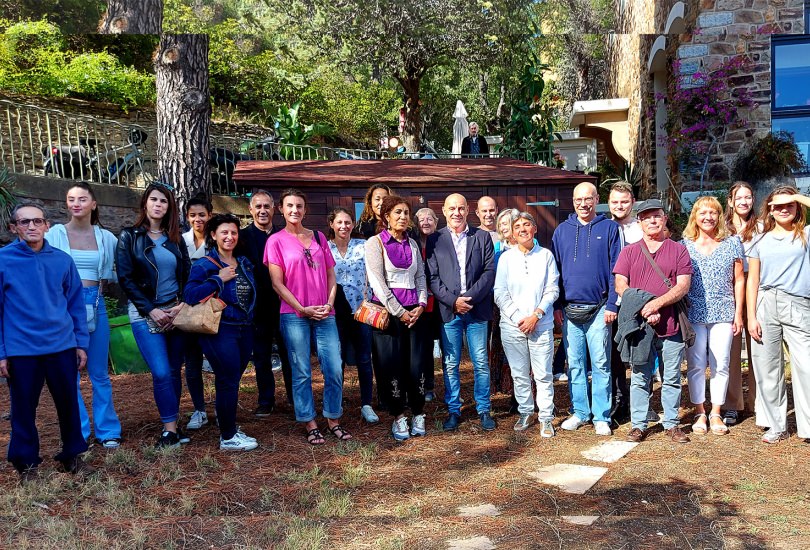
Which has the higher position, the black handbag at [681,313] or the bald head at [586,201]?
the bald head at [586,201]

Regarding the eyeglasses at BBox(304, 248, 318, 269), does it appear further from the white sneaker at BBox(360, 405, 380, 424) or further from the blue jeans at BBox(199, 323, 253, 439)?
the white sneaker at BBox(360, 405, 380, 424)

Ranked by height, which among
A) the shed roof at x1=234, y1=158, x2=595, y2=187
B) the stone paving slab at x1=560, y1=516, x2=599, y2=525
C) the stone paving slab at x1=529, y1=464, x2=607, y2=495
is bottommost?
the stone paving slab at x1=529, y1=464, x2=607, y2=495

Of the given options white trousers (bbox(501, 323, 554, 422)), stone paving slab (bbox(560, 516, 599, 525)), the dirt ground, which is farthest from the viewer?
white trousers (bbox(501, 323, 554, 422))

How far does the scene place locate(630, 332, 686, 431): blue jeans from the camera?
4.98 meters

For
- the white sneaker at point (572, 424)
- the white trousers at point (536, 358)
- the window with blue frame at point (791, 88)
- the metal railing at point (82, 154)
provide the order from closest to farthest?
the white trousers at point (536, 358) < the white sneaker at point (572, 424) < the metal railing at point (82, 154) < the window with blue frame at point (791, 88)

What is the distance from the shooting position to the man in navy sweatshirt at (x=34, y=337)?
4121 mm

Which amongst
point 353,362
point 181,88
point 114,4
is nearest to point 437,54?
point 114,4

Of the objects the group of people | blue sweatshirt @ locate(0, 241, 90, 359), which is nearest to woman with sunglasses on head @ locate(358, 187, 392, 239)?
the group of people

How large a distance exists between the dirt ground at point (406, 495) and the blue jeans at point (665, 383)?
178 millimetres

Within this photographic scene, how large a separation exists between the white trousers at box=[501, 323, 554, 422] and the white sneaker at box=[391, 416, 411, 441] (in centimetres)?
90

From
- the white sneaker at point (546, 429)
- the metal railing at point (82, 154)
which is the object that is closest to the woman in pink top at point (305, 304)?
the white sneaker at point (546, 429)

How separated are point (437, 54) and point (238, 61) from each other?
5907 mm

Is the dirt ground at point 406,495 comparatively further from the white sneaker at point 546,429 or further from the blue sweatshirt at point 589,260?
the blue sweatshirt at point 589,260

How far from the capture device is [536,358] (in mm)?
5227
